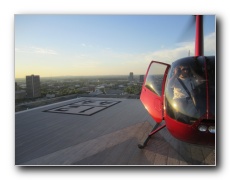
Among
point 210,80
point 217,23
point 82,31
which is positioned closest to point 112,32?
point 82,31

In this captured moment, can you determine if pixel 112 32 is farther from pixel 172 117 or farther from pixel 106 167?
pixel 106 167

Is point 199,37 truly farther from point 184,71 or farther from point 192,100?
point 192,100

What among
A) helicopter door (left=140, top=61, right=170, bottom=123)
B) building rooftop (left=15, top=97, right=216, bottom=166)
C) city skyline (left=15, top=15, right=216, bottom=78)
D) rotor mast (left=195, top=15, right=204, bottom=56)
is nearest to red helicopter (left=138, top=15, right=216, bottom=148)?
helicopter door (left=140, top=61, right=170, bottom=123)

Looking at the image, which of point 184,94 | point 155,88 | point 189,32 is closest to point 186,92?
point 184,94

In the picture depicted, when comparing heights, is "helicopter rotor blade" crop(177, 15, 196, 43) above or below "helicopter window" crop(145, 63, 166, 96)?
above

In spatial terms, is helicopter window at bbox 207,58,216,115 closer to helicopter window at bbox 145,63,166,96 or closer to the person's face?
the person's face

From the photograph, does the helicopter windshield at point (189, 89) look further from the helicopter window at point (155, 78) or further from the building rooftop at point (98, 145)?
the building rooftop at point (98, 145)
